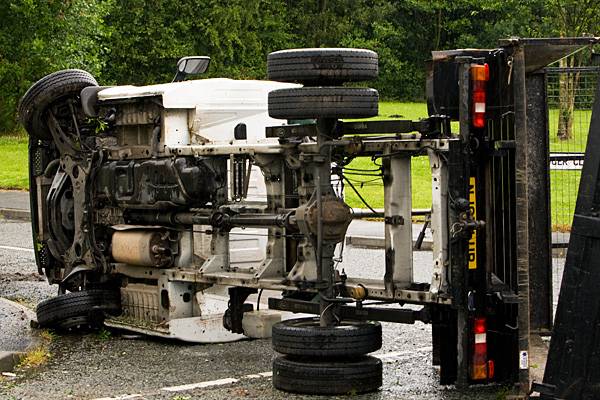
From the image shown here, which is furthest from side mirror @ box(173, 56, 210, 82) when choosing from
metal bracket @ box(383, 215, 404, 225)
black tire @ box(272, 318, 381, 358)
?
black tire @ box(272, 318, 381, 358)

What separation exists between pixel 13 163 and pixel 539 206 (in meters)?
25.9

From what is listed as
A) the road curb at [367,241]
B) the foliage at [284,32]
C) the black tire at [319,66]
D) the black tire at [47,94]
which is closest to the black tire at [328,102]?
the black tire at [319,66]

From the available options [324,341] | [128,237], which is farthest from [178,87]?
[324,341]

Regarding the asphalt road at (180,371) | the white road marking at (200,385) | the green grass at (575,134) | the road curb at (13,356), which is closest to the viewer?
the asphalt road at (180,371)

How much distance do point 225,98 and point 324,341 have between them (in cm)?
323

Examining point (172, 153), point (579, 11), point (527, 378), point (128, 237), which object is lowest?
point (527, 378)

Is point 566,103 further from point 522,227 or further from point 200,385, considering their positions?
point 200,385

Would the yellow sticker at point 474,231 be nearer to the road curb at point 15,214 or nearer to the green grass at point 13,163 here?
the road curb at point 15,214

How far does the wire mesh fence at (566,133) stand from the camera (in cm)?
1176

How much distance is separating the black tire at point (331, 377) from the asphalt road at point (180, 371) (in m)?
0.08

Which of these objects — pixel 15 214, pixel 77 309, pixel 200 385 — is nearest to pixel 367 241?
pixel 77 309

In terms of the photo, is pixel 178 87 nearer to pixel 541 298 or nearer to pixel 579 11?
pixel 541 298

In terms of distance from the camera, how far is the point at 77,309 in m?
11.8

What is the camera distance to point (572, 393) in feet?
24.5
